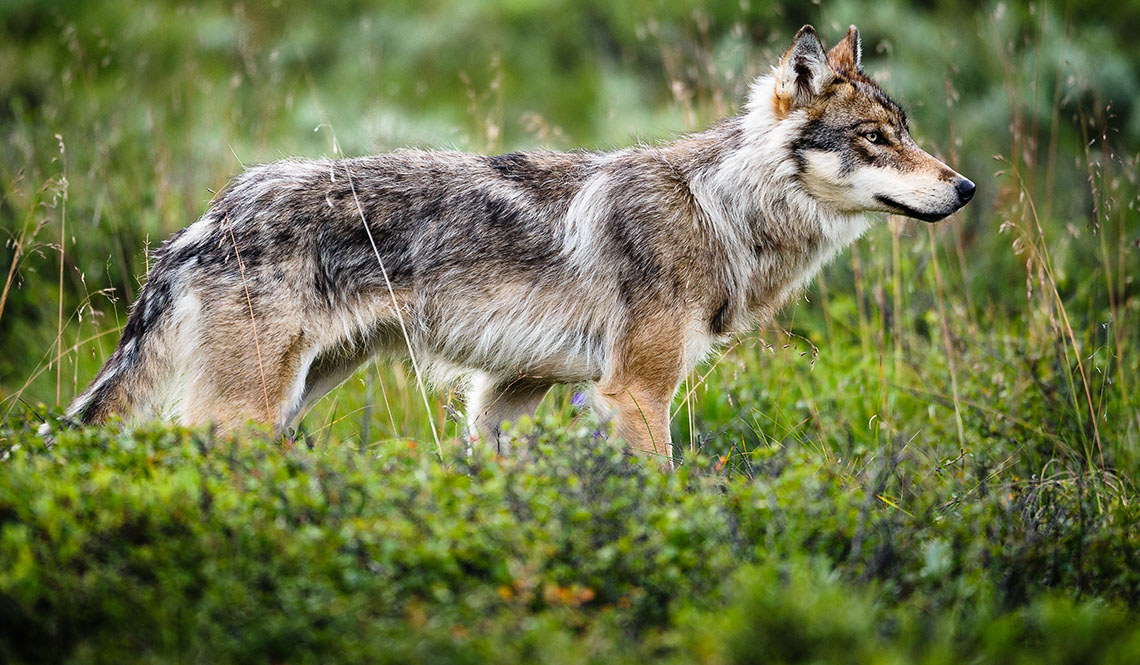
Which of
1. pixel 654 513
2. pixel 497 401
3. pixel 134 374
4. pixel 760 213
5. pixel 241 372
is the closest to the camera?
pixel 654 513

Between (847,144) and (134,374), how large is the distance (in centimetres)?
294

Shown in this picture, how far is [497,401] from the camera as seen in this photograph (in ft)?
15.3

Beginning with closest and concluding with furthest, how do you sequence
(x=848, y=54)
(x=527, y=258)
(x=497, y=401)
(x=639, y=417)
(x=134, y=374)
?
(x=134, y=374)
(x=639, y=417)
(x=527, y=258)
(x=848, y=54)
(x=497, y=401)

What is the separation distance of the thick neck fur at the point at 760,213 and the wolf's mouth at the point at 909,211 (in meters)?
0.20

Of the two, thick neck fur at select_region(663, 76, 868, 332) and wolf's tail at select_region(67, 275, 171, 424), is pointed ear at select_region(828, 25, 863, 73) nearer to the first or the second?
thick neck fur at select_region(663, 76, 868, 332)

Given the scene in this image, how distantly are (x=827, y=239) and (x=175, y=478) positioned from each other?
285 centimetres

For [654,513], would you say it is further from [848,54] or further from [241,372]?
[848,54]

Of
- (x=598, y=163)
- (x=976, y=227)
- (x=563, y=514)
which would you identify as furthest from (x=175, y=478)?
(x=976, y=227)

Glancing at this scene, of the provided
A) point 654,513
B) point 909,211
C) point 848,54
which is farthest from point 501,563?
point 848,54

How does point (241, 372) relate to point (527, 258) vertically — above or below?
below

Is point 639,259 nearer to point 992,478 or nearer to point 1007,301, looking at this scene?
point 992,478

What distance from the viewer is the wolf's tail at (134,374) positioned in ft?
12.6

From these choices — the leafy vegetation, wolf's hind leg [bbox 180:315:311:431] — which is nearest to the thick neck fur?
the leafy vegetation

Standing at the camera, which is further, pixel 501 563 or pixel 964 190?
pixel 964 190
